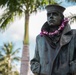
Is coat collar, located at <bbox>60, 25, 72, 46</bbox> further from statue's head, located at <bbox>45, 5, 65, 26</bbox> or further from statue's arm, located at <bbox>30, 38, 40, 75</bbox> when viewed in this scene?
statue's arm, located at <bbox>30, 38, 40, 75</bbox>

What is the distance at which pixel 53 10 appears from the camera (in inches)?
132

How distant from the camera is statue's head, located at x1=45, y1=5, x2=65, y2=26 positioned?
3.36 m

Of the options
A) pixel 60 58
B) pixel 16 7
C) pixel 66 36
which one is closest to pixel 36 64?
pixel 60 58

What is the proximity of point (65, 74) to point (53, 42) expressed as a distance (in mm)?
333

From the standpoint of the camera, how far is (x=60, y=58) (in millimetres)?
3244

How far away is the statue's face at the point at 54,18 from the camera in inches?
132

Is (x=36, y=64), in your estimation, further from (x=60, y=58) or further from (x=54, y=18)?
(x=54, y=18)

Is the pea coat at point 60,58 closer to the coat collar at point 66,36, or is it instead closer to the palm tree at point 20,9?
the coat collar at point 66,36

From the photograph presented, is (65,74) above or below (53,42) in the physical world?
below

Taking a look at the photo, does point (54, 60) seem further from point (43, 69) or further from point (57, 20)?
point (57, 20)

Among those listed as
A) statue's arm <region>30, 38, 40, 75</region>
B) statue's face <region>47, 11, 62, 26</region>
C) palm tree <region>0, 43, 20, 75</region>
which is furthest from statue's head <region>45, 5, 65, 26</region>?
palm tree <region>0, 43, 20, 75</region>

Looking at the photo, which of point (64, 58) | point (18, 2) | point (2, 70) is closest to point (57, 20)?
point (64, 58)

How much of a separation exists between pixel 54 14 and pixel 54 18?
0.04 m

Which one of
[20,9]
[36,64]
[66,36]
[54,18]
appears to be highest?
[20,9]
